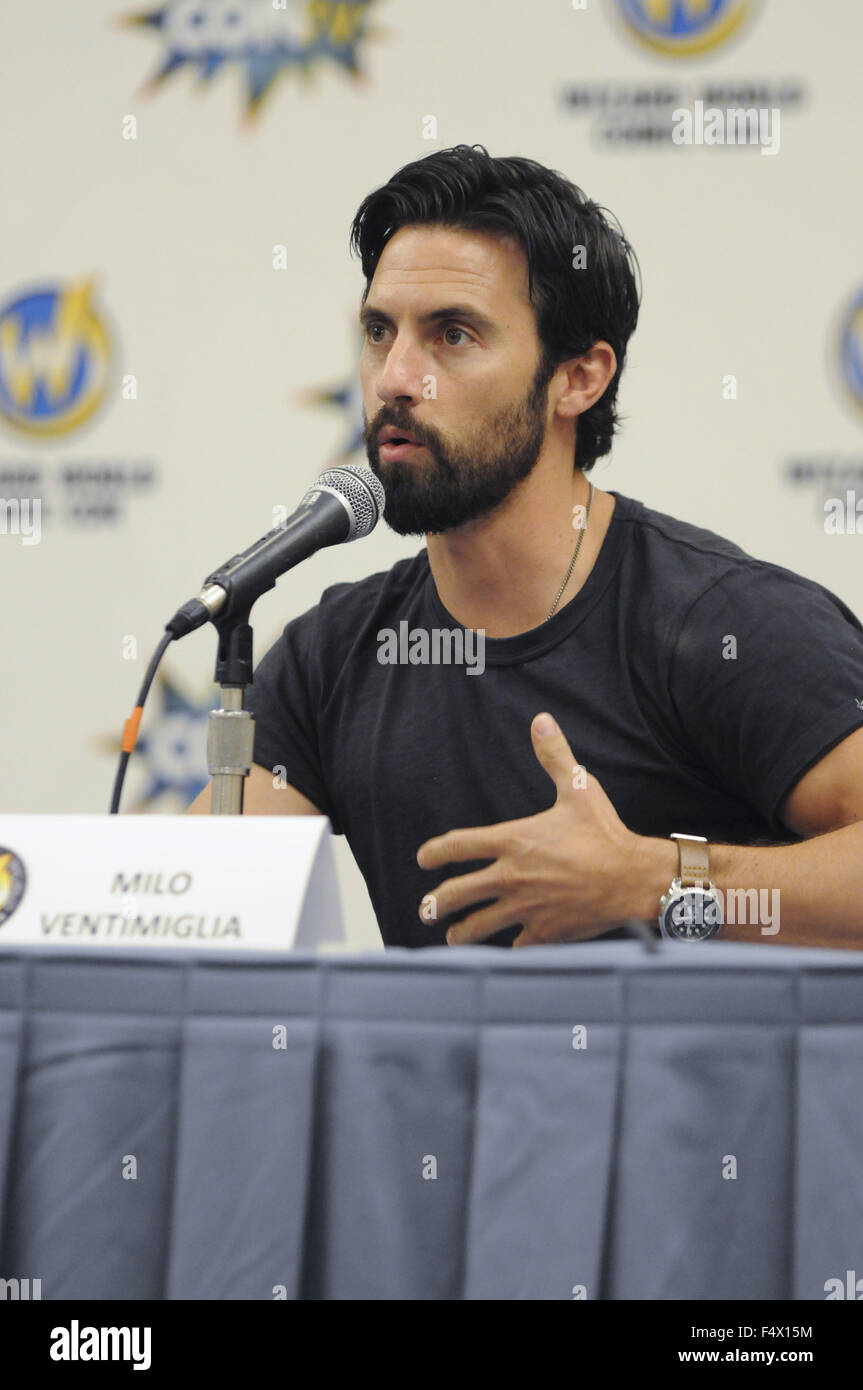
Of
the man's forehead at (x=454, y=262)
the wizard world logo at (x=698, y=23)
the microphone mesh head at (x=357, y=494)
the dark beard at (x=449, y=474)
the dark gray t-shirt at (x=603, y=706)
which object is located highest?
the wizard world logo at (x=698, y=23)

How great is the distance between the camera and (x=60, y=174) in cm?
199

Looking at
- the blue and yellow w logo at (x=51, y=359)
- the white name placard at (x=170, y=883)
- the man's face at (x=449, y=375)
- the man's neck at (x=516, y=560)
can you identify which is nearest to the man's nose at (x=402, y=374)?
the man's face at (x=449, y=375)

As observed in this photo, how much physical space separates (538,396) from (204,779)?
79cm

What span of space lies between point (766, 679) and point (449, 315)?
1.56 ft

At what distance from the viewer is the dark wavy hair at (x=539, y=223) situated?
1.41 m

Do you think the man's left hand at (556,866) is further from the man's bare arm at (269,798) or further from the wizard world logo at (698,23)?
the wizard world logo at (698,23)

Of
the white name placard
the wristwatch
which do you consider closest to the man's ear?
the wristwatch

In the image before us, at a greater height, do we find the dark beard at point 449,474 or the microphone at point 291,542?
the dark beard at point 449,474

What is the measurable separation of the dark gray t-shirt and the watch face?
17cm

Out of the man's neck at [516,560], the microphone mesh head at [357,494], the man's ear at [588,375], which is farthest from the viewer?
the man's ear at [588,375]

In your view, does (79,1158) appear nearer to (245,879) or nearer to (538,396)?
(245,879)

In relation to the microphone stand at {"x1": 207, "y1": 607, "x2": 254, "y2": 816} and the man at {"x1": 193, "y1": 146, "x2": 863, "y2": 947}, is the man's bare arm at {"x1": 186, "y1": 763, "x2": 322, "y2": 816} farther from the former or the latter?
the microphone stand at {"x1": 207, "y1": 607, "x2": 254, "y2": 816}

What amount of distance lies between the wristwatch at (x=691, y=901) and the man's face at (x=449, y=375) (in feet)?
1.52
